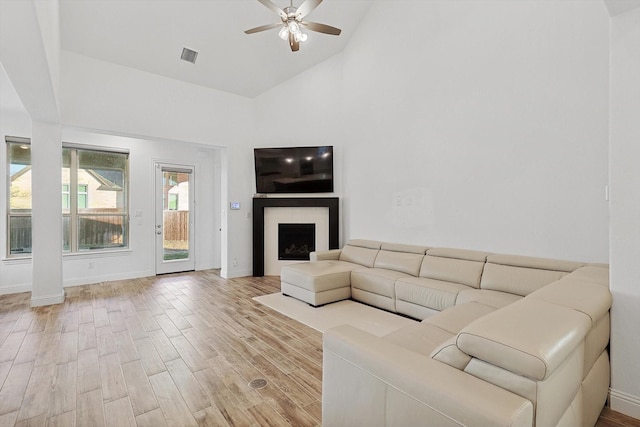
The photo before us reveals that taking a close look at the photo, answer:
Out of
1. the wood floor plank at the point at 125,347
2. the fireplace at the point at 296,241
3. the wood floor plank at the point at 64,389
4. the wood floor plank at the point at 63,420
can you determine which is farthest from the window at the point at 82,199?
the wood floor plank at the point at 63,420

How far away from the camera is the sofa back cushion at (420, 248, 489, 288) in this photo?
11.6 ft

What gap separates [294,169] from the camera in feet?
19.4

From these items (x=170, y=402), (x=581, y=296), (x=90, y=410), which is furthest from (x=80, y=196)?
(x=581, y=296)

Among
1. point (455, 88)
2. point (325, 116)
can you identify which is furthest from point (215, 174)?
point (455, 88)

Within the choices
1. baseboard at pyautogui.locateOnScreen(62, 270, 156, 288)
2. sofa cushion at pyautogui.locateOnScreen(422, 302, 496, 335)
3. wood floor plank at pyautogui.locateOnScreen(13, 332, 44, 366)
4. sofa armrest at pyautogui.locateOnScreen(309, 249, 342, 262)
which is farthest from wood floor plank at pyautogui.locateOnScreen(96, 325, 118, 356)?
sofa cushion at pyautogui.locateOnScreen(422, 302, 496, 335)

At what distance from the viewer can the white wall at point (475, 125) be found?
121 inches

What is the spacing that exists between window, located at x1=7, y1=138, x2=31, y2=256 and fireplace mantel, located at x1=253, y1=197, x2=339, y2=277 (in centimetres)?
377

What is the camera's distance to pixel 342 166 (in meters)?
5.69

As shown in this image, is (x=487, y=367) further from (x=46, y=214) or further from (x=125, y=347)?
(x=46, y=214)

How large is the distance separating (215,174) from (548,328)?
22.7 feet

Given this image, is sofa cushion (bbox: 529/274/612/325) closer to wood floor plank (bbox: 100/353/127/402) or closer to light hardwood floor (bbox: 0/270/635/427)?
light hardwood floor (bbox: 0/270/635/427)

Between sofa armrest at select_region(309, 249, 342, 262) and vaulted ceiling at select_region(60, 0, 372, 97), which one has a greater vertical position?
vaulted ceiling at select_region(60, 0, 372, 97)

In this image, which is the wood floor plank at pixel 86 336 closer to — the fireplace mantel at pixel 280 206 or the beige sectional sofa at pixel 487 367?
the beige sectional sofa at pixel 487 367

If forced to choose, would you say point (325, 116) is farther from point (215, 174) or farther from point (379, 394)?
point (379, 394)
